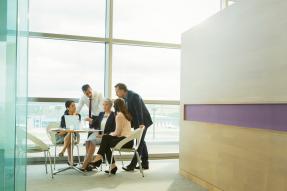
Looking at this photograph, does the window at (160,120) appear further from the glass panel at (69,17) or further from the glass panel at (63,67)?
the glass panel at (69,17)

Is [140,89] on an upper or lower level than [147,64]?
lower

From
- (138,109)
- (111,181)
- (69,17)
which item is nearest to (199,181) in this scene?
(111,181)

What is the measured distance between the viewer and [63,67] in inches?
297

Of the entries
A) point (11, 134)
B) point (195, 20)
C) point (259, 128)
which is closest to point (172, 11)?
point (195, 20)

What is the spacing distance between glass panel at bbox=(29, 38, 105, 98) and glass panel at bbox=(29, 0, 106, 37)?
0.27 metres

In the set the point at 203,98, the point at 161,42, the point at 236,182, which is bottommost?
the point at 236,182

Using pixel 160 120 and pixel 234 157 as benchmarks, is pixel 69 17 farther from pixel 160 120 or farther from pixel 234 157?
pixel 234 157

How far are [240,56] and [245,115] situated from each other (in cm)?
75

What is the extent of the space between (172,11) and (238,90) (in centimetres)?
438

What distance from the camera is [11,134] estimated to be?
223 cm

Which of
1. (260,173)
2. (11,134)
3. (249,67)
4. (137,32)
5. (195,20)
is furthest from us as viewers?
(195,20)

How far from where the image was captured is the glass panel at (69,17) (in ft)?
23.7

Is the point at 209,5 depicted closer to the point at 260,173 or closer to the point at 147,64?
the point at 147,64

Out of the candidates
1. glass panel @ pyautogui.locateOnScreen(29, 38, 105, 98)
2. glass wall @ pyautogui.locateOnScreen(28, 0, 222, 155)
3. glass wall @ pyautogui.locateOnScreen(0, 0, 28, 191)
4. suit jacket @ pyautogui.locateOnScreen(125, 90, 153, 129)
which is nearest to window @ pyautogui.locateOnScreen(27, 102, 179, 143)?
glass wall @ pyautogui.locateOnScreen(28, 0, 222, 155)
